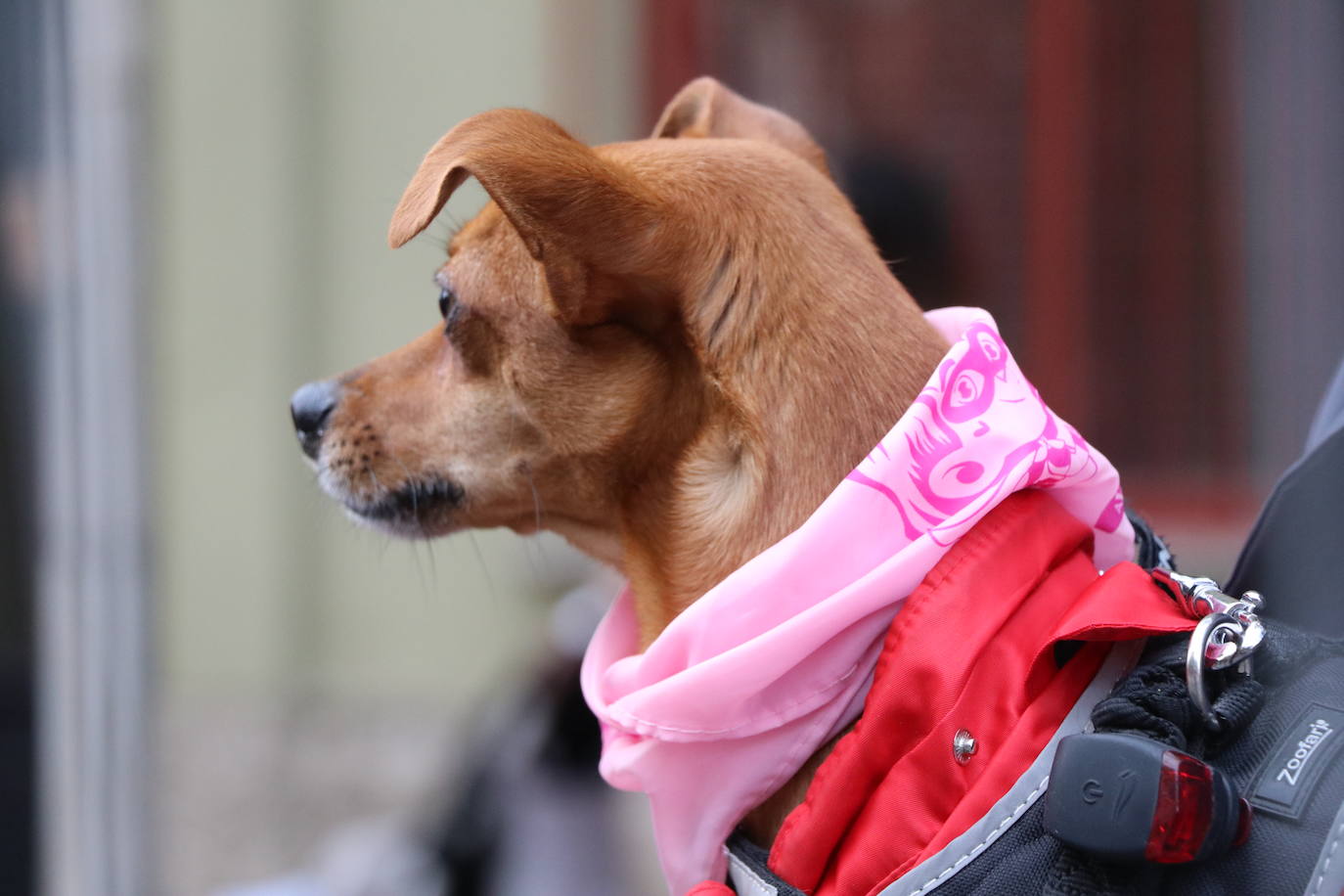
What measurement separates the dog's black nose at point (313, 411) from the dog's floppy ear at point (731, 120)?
0.66m

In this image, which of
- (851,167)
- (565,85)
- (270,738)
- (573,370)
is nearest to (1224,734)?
(573,370)

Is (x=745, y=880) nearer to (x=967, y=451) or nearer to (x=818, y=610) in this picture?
(x=818, y=610)

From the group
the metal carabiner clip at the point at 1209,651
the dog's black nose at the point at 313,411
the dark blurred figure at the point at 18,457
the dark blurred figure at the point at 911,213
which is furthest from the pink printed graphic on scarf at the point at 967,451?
the dark blurred figure at the point at 911,213

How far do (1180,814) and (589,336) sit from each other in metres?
0.89

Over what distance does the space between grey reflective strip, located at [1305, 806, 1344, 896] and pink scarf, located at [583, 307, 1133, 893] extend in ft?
1.25

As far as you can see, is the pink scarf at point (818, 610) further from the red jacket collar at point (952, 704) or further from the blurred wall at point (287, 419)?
the blurred wall at point (287, 419)

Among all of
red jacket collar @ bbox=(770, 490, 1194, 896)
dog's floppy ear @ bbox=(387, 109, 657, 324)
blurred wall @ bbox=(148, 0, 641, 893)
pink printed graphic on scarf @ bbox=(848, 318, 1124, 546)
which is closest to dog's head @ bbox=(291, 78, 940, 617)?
dog's floppy ear @ bbox=(387, 109, 657, 324)

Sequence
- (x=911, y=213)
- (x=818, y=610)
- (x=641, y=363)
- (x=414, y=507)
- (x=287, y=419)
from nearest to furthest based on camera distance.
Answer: (x=818, y=610) → (x=641, y=363) → (x=414, y=507) → (x=911, y=213) → (x=287, y=419)

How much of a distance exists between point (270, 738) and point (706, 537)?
384cm

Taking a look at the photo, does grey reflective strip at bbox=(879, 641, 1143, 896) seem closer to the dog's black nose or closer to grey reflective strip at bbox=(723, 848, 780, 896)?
grey reflective strip at bbox=(723, 848, 780, 896)

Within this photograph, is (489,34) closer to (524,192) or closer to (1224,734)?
(524,192)

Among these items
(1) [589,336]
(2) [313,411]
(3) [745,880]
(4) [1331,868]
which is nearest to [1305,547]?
(4) [1331,868]

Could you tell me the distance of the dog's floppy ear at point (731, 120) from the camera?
1889 millimetres

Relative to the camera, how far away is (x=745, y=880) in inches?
51.8
